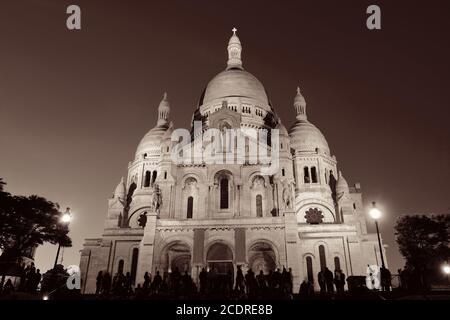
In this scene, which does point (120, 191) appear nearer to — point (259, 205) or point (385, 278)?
point (259, 205)

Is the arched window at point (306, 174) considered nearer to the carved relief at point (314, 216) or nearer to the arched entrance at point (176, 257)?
the carved relief at point (314, 216)

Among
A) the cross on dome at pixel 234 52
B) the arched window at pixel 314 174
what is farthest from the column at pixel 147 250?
the cross on dome at pixel 234 52

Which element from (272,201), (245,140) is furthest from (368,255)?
(245,140)

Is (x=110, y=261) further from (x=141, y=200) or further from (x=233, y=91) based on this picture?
(x=233, y=91)

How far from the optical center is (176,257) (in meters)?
37.3

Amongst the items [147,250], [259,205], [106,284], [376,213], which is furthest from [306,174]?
[106,284]

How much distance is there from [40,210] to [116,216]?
1219 cm

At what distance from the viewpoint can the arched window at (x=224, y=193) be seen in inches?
1478

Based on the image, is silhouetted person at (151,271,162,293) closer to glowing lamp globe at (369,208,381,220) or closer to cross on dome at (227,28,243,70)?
glowing lamp globe at (369,208,381,220)

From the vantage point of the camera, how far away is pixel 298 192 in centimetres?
4853

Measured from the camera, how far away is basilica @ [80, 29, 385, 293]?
111ft

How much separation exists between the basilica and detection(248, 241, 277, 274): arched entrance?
0.09 m

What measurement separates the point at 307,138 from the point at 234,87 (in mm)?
12504
